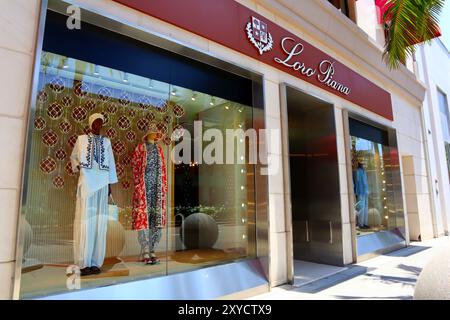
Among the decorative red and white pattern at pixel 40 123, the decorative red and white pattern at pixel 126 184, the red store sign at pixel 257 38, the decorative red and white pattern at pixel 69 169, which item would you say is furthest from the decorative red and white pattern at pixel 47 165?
the red store sign at pixel 257 38

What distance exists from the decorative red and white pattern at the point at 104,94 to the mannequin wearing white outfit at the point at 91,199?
19.9 inches

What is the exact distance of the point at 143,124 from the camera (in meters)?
4.52

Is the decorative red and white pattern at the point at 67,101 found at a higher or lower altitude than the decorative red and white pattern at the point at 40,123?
higher

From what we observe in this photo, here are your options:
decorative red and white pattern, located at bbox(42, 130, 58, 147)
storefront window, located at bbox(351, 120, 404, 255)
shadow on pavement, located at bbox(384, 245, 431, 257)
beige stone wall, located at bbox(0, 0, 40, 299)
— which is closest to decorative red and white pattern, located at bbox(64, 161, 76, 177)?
decorative red and white pattern, located at bbox(42, 130, 58, 147)

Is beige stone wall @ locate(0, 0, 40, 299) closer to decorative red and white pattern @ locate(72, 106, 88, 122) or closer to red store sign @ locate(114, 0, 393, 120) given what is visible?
red store sign @ locate(114, 0, 393, 120)

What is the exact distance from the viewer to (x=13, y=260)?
241 centimetres

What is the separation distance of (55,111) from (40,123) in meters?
0.34

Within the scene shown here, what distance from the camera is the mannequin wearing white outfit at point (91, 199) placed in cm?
357

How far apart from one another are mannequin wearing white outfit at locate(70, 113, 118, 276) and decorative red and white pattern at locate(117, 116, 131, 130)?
1.87ft

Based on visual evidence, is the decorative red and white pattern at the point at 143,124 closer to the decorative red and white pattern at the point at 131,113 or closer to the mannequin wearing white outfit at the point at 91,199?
the decorative red and white pattern at the point at 131,113

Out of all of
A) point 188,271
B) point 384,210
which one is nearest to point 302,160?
point 384,210

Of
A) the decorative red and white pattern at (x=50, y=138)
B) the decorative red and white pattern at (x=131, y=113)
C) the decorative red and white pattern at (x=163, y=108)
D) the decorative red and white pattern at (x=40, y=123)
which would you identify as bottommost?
the decorative red and white pattern at (x=50, y=138)

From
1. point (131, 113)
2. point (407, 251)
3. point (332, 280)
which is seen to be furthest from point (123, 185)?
point (407, 251)

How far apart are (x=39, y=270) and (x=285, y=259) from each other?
3065 mm
